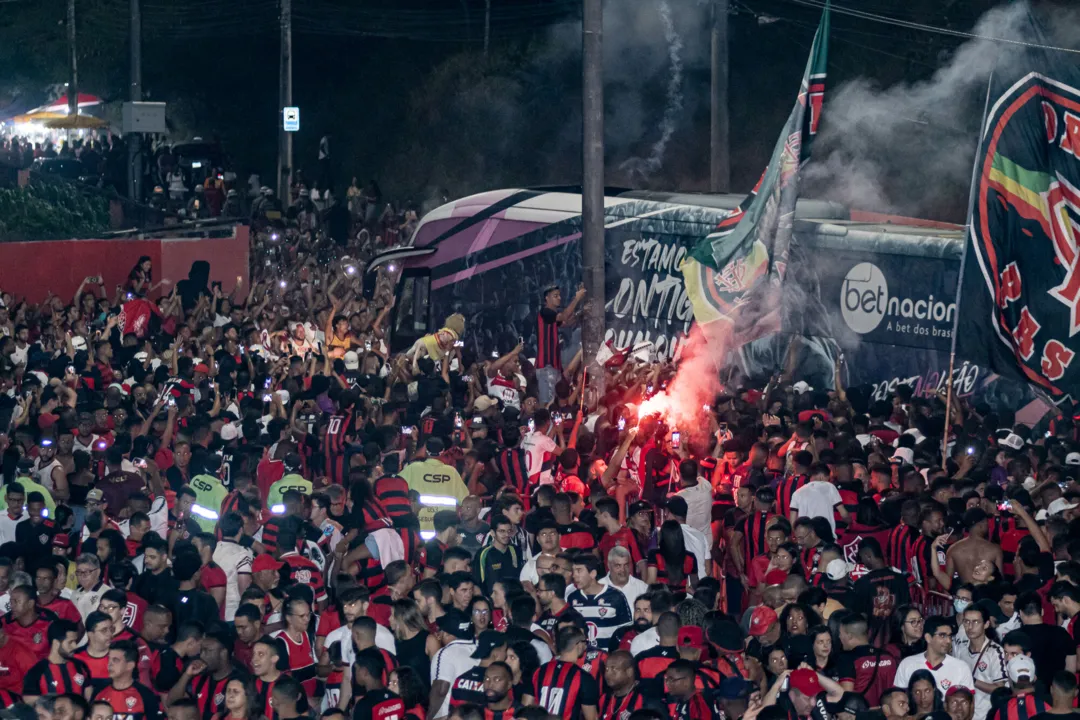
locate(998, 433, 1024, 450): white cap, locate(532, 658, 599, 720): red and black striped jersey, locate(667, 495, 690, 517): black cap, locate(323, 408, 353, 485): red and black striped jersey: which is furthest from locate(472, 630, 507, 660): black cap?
locate(998, 433, 1024, 450): white cap

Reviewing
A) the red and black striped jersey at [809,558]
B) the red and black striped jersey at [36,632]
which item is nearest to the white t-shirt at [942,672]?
the red and black striped jersey at [809,558]

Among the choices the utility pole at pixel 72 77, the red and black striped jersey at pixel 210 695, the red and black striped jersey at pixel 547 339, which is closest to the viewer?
the red and black striped jersey at pixel 210 695

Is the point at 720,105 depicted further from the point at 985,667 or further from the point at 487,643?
the point at 487,643

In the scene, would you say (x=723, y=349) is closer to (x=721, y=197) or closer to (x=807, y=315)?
(x=807, y=315)

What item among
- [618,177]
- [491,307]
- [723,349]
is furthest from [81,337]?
[618,177]

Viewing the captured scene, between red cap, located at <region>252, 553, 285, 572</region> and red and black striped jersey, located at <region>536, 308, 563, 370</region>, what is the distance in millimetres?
6612

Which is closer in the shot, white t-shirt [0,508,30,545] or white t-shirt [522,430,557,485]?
white t-shirt [0,508,30,545]

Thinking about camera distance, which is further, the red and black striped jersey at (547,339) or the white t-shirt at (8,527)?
the red and black striped jersey at (547,339)

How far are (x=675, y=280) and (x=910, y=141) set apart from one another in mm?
13447

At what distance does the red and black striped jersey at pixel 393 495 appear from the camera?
36.8 feet

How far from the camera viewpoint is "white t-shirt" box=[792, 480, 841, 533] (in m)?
11.5

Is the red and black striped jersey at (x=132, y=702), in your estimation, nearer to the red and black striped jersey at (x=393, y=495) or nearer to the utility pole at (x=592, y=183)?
the red and black striped jersey at (x=393, y=495)

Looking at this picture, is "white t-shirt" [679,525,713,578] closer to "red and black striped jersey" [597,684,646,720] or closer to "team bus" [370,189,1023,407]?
"red and black striped jersey" [597,684,646,720]

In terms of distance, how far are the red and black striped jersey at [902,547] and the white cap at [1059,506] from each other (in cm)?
136
